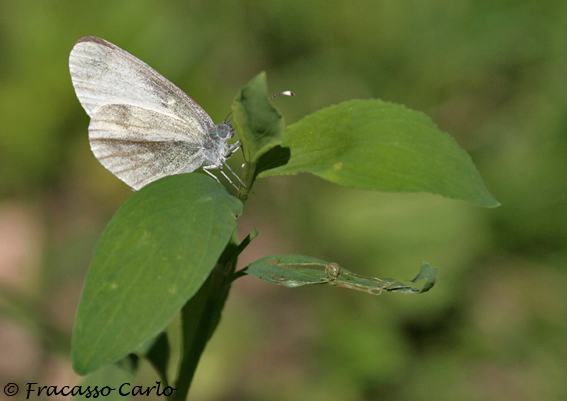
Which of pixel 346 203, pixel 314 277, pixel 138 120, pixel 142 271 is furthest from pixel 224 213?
pixel 346 203

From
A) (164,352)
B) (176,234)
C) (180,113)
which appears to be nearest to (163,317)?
(176,234)

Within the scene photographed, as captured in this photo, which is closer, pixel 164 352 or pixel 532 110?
pixel 164 352

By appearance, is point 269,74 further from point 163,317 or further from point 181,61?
point 163,317

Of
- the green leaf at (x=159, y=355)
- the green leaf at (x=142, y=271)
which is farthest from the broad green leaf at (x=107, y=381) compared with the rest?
the green leaf at (x=142, y=271)

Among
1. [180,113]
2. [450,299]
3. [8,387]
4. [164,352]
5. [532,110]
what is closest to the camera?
[164,352]

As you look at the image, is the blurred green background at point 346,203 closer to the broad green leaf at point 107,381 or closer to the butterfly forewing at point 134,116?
the broad green leaf at point 107,381

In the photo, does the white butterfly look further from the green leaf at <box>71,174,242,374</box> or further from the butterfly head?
the green leaf at <box>71,174,242,374</box>
